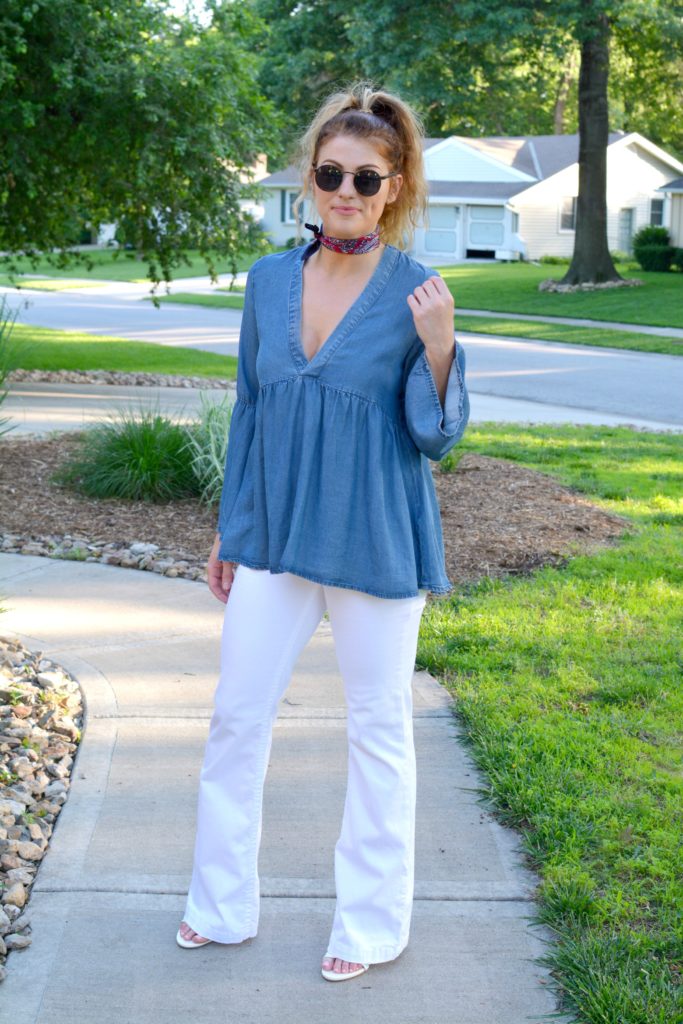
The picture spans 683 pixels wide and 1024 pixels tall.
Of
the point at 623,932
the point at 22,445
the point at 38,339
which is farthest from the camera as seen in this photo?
the point at 38,339

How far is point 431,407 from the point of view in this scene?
2.66m

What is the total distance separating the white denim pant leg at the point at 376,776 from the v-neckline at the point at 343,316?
1.72 feet

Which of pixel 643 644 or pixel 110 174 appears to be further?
pixel 110 174

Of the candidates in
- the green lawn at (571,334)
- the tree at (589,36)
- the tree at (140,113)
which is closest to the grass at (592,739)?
the tree at (140,113)

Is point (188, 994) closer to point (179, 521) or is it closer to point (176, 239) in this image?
point (179, 521)

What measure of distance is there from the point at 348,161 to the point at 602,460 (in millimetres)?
6910

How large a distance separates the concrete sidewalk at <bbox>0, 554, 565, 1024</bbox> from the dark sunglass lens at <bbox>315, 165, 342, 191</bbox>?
180 cm

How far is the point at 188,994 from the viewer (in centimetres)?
278

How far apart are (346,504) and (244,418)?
1.17 feet


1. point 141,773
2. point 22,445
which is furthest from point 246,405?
point 22,445

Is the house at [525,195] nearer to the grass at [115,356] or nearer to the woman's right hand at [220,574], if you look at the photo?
the grass at [115,356]

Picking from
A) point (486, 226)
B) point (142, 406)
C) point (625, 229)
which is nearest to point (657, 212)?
point (625, 229)

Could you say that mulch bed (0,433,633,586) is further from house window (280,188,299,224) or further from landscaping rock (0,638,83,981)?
house window (280,188,299,224)

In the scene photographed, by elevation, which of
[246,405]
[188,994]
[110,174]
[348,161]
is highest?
[110,174]
